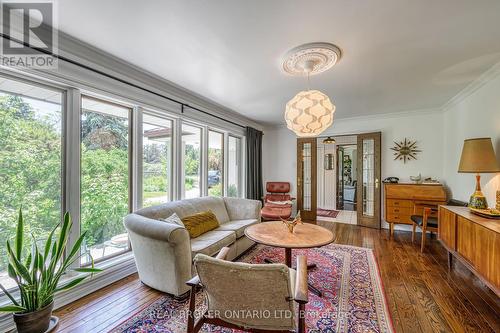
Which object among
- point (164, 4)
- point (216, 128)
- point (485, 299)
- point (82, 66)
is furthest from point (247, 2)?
point (485, 299)

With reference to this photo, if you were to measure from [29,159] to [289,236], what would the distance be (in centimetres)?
255

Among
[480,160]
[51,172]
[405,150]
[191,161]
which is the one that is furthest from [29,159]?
[405,150]

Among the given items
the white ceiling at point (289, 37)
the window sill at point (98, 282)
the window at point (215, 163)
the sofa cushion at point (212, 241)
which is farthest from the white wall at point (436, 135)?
the window sill at point (98, 282)

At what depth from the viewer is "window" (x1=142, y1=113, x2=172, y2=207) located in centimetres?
298

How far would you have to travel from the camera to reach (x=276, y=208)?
451 cm

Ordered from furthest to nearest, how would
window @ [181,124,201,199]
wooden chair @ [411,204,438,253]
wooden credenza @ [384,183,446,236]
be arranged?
wooden credenza @ [384,183,446,236]
window @ [181,124,201,199]
wooden chair @ [411,204,438,253]

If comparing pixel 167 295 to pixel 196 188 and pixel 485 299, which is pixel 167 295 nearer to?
pixel 196 188

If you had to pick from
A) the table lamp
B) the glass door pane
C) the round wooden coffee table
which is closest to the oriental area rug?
the round wooden coffee table

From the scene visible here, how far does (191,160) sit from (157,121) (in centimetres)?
90

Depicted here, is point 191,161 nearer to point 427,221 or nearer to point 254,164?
point 254,164

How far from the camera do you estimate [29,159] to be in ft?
6.38

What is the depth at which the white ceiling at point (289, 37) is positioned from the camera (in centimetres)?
158

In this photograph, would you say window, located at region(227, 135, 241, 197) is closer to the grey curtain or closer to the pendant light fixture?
the grey curtain

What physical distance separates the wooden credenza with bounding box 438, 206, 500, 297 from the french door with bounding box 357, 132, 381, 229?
1.86 m
